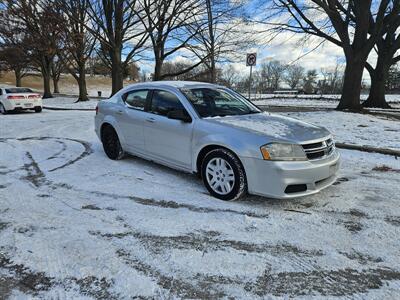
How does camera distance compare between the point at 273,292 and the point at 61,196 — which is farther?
the point at 61,196

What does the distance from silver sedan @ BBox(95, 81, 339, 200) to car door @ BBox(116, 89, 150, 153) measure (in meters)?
0.02

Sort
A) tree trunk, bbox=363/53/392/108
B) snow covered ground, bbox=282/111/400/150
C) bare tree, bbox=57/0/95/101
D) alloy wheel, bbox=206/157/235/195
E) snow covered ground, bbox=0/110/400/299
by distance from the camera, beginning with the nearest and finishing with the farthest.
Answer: snow covered ground, bbox=0/110/400/299
alloy wheel, bbox=206/157/235/195
snow covered ground, bbox=282/111/400/150
bare tree, bbox=57/0/95/101
tree trunk, bbox=363/53/392/108

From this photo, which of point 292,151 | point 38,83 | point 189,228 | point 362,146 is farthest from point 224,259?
point 38,83

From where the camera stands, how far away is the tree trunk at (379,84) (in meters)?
20.1

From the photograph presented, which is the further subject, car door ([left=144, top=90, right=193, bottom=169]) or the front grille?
car door ([left=144, top=90, right=193, bottom=169])

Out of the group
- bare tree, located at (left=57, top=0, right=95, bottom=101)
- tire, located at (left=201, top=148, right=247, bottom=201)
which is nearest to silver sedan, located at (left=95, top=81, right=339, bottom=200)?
tire, located at (left=201, top=148, right=247, bottom=201)

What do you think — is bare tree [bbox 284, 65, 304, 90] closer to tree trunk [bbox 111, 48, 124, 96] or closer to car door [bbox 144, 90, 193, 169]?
tree trunk [bbox 111, 48, 124, 96]

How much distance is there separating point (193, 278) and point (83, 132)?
26.6 ft

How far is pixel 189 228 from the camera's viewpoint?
3617 millimetres

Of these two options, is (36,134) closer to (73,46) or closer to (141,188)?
(141,188)

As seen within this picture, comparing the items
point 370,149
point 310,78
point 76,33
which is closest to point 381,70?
point 370,149

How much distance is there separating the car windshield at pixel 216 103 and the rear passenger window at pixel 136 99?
0.86 m

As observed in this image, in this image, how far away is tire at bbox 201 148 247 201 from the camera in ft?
13.7

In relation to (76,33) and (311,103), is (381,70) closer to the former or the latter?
(311,103)
